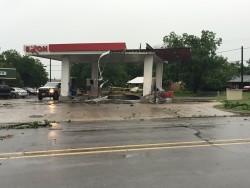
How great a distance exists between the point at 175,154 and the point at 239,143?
242 cm

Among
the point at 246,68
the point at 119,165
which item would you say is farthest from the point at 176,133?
the point at 246,68

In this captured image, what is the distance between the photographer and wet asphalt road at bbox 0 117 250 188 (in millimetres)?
6152

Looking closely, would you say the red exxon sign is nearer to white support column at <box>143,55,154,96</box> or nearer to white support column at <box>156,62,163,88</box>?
white support column at <box>143,55,154,96</box>

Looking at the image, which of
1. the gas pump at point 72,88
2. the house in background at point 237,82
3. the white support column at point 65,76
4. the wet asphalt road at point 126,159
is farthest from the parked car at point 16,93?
the house in background at point 237,82

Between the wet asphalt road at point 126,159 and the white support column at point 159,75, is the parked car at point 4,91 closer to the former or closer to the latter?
the white support column at point 159,75

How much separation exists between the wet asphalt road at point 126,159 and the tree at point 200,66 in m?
43.9

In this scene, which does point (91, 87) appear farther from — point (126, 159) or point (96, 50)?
point (126, 159)

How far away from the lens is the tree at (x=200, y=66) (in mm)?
54625

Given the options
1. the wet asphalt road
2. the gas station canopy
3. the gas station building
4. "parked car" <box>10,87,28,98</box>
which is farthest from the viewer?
"parked car" <box>10,87,28,98</box>

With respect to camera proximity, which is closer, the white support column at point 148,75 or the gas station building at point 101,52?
the gas station building at point 101,52

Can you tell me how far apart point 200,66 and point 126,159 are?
49129 millimetres

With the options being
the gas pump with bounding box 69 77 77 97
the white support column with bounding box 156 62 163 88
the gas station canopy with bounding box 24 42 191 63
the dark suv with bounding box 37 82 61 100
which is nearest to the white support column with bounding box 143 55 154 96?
the gas station canopy with bounding box 24 42 191 63

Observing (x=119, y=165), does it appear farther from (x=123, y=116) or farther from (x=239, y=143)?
(x=123, y=116)

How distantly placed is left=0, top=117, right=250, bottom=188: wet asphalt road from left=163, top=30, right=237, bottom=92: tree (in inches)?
1726
